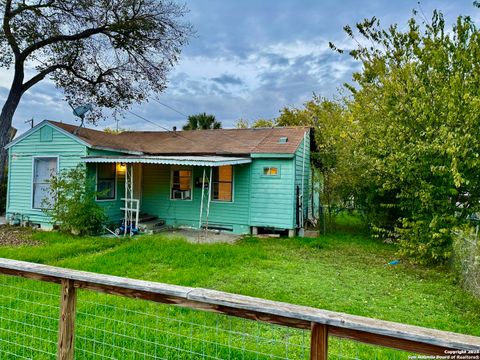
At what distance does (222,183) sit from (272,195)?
86.1 inches

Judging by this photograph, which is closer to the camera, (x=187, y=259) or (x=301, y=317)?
(x=301, y=317)

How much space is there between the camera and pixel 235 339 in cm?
374

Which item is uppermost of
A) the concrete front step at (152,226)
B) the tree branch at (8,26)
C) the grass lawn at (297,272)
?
the tree branch at (8,26)

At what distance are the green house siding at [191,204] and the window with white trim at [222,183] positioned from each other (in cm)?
33

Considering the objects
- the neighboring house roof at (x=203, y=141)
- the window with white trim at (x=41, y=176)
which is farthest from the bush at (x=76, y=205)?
the neighboring house roof at (x=203, y=141)

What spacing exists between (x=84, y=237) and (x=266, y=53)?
1634 centimetres

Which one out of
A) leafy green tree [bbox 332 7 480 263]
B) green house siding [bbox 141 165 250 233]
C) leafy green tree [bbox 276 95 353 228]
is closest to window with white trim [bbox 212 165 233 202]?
green house siding [bbox 141 165 250 233]

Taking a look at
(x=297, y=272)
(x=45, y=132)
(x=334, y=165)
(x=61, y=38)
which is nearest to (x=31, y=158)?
(x=45, y=132)

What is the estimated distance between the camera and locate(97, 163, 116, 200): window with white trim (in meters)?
12.0

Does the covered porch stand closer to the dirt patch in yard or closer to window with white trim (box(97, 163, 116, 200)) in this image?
window with white trim (box(97, 163, 116, 200))

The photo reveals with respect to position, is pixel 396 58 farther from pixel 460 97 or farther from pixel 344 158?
pixel 344 158

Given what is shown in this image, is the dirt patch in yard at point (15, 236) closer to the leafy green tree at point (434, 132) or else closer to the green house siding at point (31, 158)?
the green house siding at point (31, 158)

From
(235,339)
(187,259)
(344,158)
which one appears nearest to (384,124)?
(344,158)

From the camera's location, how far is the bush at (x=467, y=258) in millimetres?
5630
